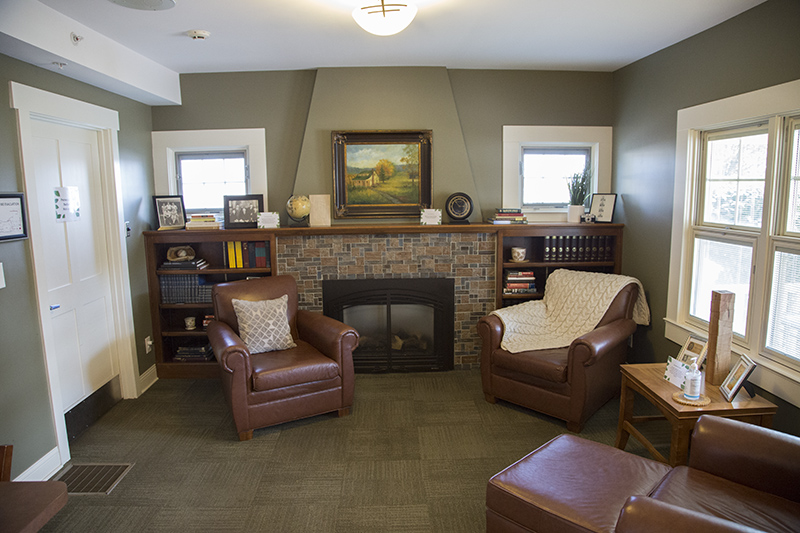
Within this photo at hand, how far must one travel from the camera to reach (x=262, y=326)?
3.56 metres

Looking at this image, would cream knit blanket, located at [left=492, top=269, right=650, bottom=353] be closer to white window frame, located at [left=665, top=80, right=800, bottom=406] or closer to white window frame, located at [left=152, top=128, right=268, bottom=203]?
white window frame, located at [left=665, top=80, right=800, bottom=406]

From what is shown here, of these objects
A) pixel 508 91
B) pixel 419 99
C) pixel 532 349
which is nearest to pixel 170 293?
pixel 419 99

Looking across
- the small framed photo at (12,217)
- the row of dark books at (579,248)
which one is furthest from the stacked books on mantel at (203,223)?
the row of dark books at (579,248)

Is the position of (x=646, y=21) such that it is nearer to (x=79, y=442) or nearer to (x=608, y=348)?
(x=608, y=348)

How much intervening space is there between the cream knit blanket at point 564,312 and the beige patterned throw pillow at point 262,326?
161 centimetres

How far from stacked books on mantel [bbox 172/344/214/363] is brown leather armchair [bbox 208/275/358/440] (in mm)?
670

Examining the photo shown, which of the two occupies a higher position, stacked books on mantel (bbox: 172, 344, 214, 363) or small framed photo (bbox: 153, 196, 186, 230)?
small framed photo (bbox: 153, 196, 186, 230)

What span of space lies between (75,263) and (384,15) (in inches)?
104

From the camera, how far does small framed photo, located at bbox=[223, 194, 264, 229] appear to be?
4.26 meters

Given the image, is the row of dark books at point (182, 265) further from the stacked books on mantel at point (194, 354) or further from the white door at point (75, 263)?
the stacked books on mantel at point (194, 354)

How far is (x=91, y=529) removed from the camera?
2359 mm

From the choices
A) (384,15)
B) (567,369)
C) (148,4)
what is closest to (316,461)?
(567,369)

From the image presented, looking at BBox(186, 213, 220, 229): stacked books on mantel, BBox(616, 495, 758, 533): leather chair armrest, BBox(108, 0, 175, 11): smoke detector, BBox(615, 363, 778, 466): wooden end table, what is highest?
BBox(108, 0, 175, 11): smoke detector

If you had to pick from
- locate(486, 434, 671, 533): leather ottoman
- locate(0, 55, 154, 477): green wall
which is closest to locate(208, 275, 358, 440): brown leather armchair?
locate(0, 55, 154, 477): green wall
